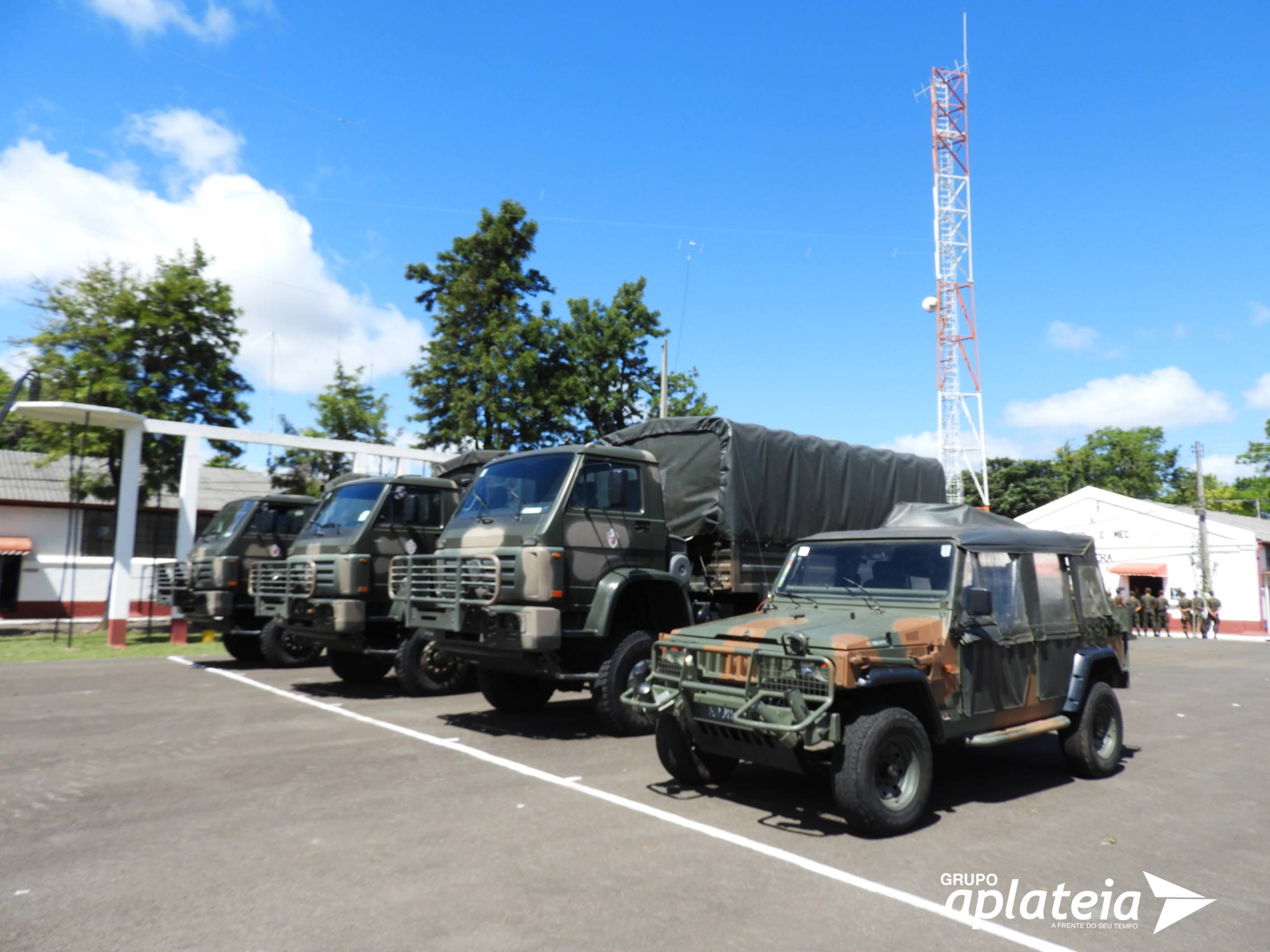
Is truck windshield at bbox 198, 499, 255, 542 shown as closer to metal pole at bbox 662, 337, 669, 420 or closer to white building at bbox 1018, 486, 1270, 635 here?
metal pole at bbox 662, 337, 669, 420

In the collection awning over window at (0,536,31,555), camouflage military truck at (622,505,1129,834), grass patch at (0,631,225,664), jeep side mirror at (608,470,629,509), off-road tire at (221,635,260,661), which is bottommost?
grass patch at (0,631,225,664)

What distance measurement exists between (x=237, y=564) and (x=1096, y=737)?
464 inches

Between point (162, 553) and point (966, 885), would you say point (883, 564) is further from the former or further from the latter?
point (162, 553)

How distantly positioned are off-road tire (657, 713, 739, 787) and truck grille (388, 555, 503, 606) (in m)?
2.32

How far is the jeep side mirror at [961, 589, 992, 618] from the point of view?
583cm

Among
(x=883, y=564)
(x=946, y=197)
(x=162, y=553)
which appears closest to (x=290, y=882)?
(x=883, y=564)

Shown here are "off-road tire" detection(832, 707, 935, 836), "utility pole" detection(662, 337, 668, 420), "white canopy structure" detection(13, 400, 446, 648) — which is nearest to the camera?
"off-road tire" detection(832, 707, 935, 836)

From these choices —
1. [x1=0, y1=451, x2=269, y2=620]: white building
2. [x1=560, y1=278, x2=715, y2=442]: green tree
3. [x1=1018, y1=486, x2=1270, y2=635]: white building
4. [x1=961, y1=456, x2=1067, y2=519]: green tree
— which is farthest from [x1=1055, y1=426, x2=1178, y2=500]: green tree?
[x1=0, y1=451, x2=269, y2=620]: white building

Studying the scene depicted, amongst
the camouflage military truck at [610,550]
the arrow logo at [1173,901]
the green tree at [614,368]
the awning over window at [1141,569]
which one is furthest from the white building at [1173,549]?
the arrow logo at [1173,901]

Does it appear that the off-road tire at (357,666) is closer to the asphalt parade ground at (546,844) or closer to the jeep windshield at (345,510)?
the jeep windshield at (345,510)

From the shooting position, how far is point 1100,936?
3.99 meters

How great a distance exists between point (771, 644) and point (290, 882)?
3.07m

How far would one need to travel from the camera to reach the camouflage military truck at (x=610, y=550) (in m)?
8.09

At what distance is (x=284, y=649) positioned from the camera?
45.3ft
